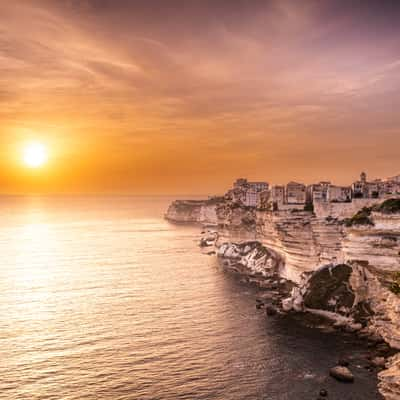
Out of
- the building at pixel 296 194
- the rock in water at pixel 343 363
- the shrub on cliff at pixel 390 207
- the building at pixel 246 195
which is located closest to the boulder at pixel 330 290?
the shrub on cliff at pixel 390 207

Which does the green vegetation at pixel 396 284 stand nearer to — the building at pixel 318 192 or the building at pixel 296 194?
the building at pixel 318 192

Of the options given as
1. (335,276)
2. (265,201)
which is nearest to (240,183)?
(265,201)

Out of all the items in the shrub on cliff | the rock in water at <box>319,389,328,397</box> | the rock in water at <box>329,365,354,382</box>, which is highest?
the shrub on cliff

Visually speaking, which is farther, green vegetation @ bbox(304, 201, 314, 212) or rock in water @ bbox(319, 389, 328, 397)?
green vegetation @ bbox(304, 201, 314, 212)

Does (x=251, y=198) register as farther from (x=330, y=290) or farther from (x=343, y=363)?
(x=343, y=363)

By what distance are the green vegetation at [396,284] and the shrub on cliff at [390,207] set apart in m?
9.79

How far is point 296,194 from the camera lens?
94000 millimetres

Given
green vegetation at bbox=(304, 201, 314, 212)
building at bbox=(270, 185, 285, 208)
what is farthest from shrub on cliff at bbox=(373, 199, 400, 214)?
building at bbox=(270, 185, 285, 208)

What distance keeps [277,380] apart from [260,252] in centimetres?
5611

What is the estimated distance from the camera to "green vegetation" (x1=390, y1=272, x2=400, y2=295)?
45281mm

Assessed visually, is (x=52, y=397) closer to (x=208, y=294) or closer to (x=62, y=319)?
(x=62, y=319)

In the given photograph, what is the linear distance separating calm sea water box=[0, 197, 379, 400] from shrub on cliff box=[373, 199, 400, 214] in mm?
19120

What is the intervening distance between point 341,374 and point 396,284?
48.4ft

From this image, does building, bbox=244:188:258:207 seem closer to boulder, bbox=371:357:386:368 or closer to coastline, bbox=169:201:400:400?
coastline, bbox=169:201:400:400
